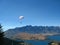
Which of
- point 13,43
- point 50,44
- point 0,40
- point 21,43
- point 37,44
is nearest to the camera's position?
point 0,40

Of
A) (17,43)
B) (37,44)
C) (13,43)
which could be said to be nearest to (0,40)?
(13,43)

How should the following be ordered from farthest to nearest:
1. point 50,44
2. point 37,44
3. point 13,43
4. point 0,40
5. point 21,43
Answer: point 37,44 < point 50,44 < point 21,43 < point 13,43 < point 0,40

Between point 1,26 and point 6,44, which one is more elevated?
point 1,26

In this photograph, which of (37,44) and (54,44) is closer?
(54,44)

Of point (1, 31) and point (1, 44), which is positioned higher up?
point (1, 31)

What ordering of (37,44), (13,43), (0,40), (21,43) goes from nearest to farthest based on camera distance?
(0,40), (13,43), (21,43), (37,44)

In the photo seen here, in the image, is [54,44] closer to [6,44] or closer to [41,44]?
[41,44]

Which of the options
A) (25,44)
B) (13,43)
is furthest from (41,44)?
(13,43)

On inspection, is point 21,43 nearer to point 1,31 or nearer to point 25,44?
point 25,44

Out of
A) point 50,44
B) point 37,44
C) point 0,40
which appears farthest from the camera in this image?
point 37,44
